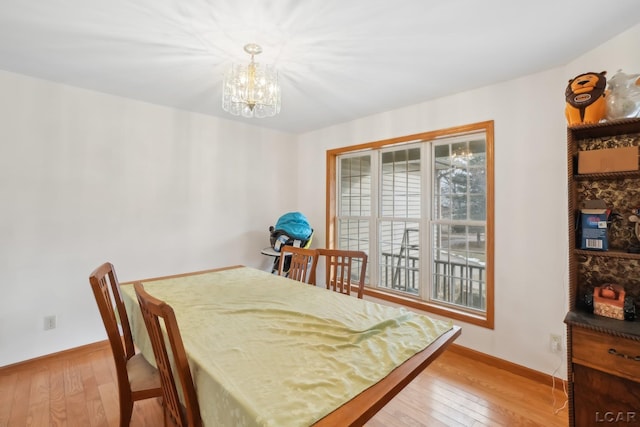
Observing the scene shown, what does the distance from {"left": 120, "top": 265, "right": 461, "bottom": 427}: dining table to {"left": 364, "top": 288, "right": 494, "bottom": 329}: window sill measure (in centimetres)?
141

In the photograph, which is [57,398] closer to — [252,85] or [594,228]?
[252,85]

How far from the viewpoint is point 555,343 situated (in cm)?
220

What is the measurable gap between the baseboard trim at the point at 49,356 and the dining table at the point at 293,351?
1.40 metres

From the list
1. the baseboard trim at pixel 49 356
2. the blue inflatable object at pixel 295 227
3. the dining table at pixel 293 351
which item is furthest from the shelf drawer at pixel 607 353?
the baseboard trim at pixel 49 356

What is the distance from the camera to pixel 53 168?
8.46ft

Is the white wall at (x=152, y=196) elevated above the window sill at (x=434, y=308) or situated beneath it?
elevated above

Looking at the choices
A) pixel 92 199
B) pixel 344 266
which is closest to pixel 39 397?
pixel 92 199

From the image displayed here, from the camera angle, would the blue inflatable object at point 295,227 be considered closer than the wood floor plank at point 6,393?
No

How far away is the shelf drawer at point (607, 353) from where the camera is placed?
141 centimetres

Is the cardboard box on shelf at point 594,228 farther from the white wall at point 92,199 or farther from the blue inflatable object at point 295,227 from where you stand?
the white wall at point 92,199

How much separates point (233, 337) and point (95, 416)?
1.46m

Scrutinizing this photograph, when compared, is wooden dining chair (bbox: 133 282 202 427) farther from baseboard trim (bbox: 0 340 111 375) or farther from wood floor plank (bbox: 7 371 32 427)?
baseboard trim (bbox: 0 340 111 375)

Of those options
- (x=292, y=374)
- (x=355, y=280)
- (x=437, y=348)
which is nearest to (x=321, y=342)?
(x=292, y=374)

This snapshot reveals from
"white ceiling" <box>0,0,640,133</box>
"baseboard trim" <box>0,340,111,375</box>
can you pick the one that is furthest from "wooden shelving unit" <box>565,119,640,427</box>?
"baseboard trim" <box>0,340,111,375</box>
